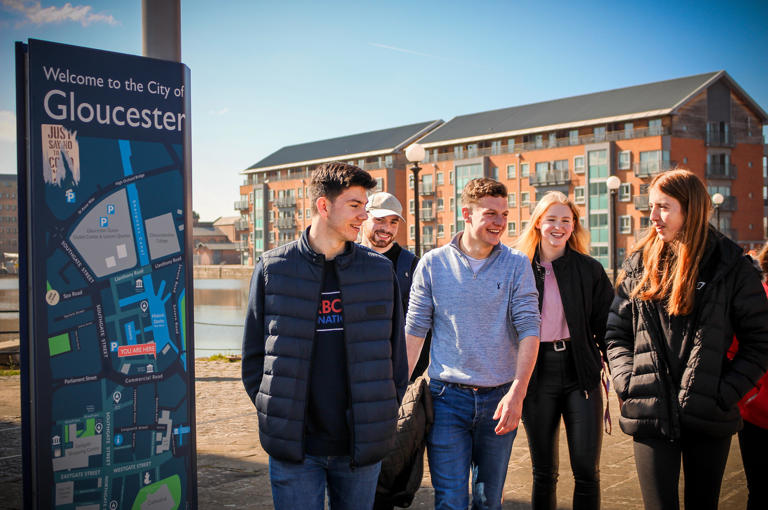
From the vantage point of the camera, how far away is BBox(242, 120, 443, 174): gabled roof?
80000 mm

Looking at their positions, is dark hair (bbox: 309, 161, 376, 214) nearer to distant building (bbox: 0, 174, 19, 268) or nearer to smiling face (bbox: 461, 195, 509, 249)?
smiling face (bbox: 461, 195, 509, 249)

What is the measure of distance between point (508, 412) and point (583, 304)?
110cm

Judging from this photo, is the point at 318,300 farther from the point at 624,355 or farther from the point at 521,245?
the point at 521,245

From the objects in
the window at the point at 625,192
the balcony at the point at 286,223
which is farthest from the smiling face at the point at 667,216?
the balcony at the point at 286,223

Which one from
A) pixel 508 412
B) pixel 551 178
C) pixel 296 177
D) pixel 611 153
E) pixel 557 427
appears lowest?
pixel 557 427

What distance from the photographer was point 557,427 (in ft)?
13.1

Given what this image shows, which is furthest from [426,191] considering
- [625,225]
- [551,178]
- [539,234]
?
[539,234]

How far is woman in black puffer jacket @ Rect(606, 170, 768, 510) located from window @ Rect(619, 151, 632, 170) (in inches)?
2252

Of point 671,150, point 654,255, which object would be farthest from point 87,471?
point 671,150

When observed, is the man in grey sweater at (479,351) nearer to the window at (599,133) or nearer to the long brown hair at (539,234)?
the long brown hair at (539,234)

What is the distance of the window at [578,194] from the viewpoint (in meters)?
59.5

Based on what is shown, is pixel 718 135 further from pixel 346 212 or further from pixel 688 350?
pixel 346 212

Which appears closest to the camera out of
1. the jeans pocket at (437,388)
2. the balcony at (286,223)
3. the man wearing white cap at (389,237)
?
the jeans pocket at (437,388)

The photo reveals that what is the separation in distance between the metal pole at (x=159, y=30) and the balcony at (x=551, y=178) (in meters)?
59.9
